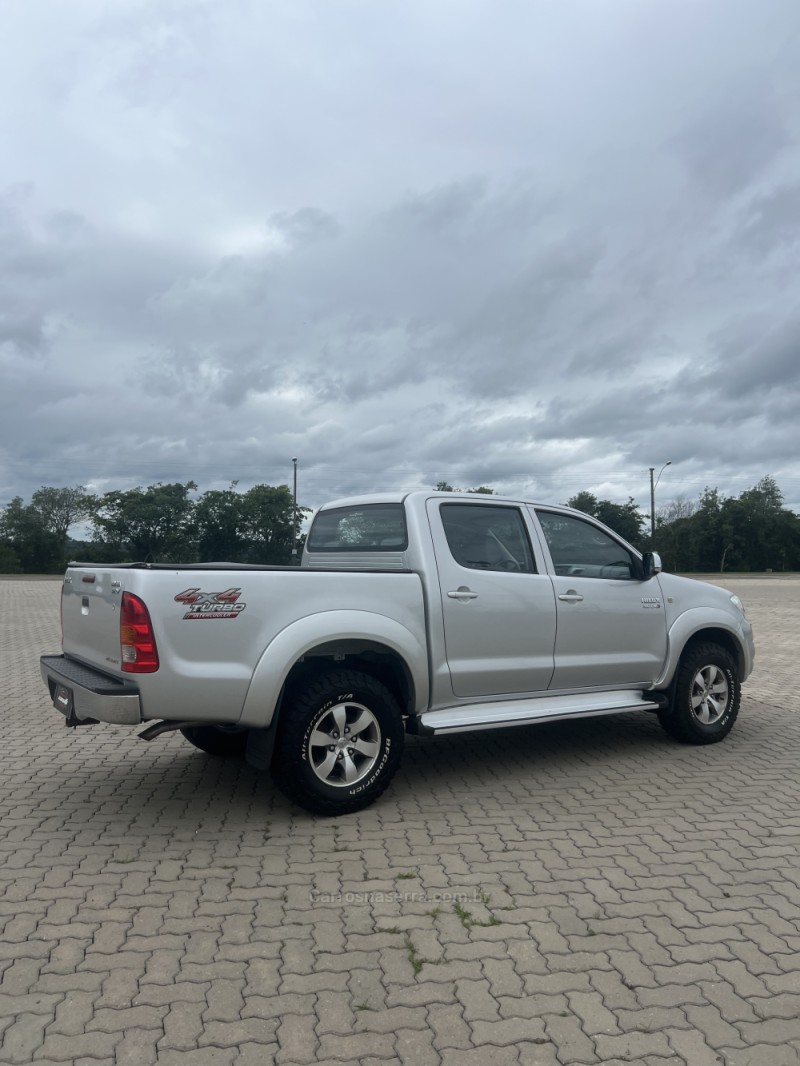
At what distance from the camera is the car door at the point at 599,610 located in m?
5.62

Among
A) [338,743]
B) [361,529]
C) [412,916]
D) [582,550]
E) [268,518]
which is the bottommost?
[412,916]

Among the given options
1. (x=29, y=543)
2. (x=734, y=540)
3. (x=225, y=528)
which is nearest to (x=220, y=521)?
(x=225, y=528)

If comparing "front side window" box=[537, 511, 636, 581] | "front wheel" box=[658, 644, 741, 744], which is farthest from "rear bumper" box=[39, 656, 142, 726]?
"front wheel" box=[658, 644, 741, 744]

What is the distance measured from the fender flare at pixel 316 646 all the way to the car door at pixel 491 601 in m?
0.27

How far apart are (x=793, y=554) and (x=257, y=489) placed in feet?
147

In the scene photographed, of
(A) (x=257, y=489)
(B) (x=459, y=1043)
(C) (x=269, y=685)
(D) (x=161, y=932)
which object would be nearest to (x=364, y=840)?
(C) (x=269, y=685)

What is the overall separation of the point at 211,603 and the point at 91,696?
2.50 ft

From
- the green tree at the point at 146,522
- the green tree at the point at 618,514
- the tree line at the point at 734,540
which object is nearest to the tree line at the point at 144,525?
the green tree at the point at 146,522

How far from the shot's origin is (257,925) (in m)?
3.37

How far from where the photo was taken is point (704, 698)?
6348 mm

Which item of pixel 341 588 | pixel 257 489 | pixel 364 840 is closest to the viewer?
pixel 364 840

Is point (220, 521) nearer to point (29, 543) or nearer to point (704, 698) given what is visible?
point (29, 543)

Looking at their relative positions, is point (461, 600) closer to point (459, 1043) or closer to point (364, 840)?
point (364, 840)

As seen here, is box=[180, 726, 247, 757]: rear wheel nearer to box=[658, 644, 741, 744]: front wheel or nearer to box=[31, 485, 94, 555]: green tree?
box=[658, 644, 741, 744]: front wheel
